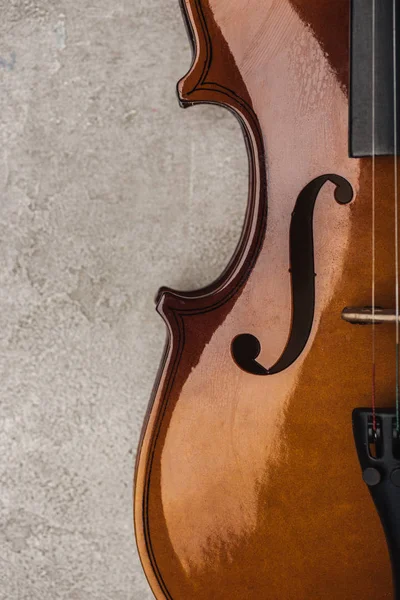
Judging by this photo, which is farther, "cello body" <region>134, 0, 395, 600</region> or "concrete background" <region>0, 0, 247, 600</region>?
"concrete background" <region>0, 0, 247, 600</region>

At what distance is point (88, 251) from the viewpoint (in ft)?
4.49

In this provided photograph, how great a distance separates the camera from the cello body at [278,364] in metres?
0.98

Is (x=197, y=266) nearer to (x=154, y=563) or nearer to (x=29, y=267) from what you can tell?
(x=29, y=267)

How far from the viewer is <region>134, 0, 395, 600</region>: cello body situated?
979 millimetres

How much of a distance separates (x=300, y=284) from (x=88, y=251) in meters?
0.57

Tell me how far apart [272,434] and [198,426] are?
125 millimetres

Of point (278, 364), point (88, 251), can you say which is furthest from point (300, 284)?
point (88, 251)

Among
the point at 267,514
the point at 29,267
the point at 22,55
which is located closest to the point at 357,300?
the point at 267,514

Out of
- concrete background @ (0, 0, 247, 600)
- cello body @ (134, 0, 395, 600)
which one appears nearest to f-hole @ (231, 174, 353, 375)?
cello body @ (134, 0, 395, 600)

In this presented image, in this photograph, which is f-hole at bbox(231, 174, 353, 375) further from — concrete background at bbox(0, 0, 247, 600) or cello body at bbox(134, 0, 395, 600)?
concrete background at bbox(0, 0, 247, 600)

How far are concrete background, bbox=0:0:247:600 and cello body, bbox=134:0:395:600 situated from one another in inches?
13.3

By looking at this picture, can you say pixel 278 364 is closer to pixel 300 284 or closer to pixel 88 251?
pixel 300 284

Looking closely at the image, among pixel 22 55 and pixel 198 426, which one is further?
pixel 22 55

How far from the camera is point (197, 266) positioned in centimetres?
135
